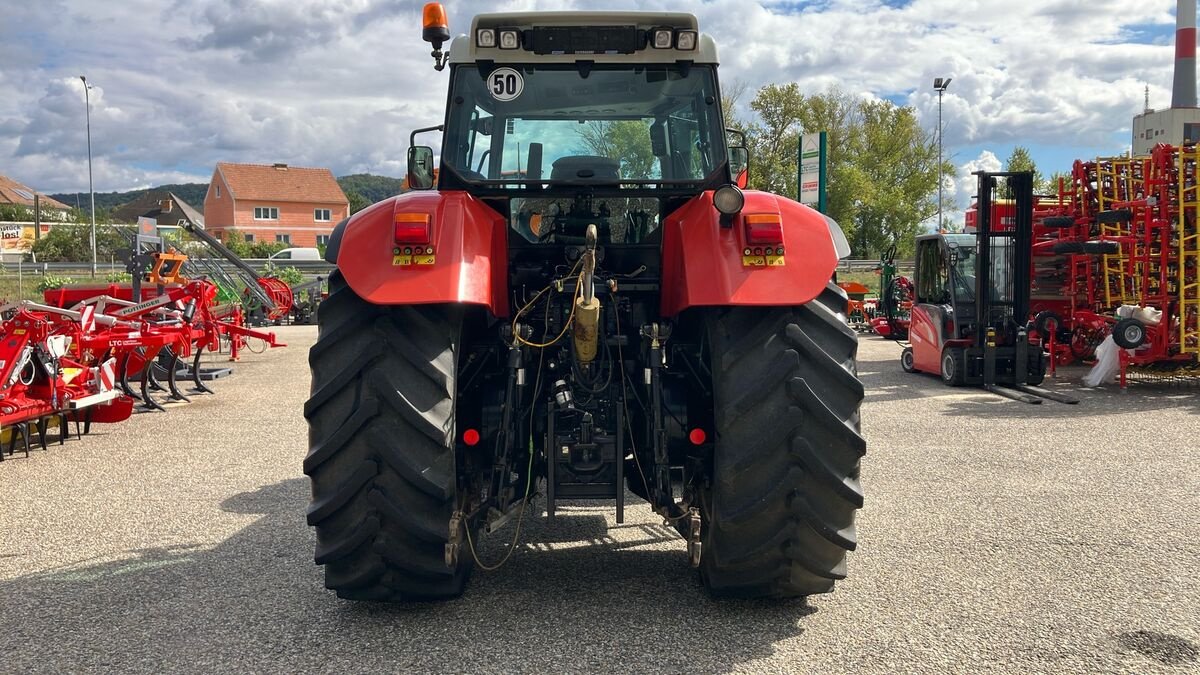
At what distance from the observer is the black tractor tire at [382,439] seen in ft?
11.1

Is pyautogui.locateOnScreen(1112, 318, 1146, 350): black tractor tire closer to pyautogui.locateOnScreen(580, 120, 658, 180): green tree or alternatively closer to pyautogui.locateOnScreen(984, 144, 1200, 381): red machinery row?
pyautogui.locateOnScreen(984, 144, 1200, 381): red machinery row

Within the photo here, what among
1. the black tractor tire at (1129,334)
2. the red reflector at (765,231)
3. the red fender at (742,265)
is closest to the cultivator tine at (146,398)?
the red fender at (742,265)

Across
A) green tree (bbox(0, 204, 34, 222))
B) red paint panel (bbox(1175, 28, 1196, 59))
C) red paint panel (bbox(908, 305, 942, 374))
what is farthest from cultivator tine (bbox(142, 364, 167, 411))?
green tree (bbox(0, 204, 34, 222))

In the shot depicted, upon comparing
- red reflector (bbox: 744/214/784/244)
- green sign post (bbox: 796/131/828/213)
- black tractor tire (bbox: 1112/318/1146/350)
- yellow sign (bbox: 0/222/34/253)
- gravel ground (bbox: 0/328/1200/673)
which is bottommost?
gravel ground (bbox: 0/328/1200/673)

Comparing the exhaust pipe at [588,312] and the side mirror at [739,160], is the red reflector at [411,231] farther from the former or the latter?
the side mirror at [739,160]

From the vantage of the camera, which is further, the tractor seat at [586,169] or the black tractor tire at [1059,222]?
the black tractor tire at [1059,222]

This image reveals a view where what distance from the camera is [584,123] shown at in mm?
4262

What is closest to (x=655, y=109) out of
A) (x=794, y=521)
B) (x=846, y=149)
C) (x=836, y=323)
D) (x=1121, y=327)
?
(x=836, y=323)

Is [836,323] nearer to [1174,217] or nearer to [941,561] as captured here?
[941,561]

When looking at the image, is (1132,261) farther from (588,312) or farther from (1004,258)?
(588,312)

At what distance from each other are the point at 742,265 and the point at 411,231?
3.94 ft

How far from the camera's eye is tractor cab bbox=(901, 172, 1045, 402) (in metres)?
11.4

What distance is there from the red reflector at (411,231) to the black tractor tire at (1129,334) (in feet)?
32.0

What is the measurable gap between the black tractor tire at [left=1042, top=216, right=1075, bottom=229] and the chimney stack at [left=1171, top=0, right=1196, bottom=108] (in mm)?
43936
